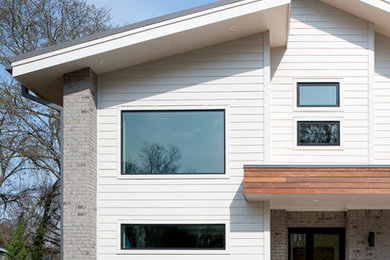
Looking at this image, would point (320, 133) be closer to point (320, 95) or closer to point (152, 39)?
point (320, 95)

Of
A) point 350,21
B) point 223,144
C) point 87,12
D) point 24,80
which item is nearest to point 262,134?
point 223,144

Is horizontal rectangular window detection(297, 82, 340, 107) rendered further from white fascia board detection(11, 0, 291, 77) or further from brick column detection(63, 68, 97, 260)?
brick column detection(63, 68, 97, 260)

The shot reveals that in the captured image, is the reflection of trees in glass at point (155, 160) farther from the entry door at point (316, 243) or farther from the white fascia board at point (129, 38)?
the entry door at point (316, 243)

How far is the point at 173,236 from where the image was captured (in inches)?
353

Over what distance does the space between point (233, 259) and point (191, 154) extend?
1.91 m

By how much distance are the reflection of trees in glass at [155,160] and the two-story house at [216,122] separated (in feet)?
0.06

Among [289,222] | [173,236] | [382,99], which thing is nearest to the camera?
[173,236]

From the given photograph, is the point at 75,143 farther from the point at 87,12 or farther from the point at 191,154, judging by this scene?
the point at 87,12

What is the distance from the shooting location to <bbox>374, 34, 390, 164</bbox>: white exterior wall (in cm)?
976

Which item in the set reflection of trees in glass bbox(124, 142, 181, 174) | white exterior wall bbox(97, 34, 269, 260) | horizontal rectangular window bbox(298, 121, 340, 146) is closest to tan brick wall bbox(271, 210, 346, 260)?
horizontal rectangular window bbox(298, 121, 340, 146)

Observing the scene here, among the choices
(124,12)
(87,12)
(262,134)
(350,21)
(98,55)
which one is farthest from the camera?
(124,12)

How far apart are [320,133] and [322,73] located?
1128 mm

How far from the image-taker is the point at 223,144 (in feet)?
29.9

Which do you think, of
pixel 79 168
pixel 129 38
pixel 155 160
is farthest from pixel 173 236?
pixel 129 38
